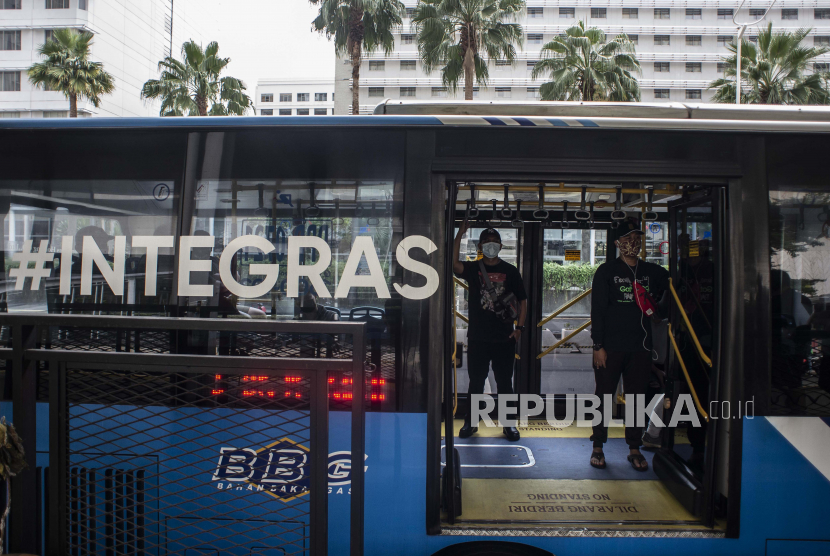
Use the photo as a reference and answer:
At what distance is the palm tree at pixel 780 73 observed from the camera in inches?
725

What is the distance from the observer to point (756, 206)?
262 centimetres

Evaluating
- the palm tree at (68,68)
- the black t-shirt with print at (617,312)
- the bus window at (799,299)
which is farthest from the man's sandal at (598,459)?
the palm tree at (68,68)

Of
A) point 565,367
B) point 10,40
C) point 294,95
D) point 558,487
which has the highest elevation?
point 294,95

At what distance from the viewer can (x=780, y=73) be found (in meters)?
19.5

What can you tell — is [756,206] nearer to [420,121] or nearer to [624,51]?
[420,121]

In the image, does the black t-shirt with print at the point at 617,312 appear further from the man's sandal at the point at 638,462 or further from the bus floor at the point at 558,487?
the man's sandal at the point at 638,462

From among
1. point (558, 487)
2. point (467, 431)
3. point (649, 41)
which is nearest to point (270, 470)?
point (558, 487)

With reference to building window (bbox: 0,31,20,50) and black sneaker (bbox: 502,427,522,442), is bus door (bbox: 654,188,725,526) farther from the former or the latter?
building window (bbox: 0,31,20,50)

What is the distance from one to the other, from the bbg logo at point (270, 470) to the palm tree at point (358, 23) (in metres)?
17.0

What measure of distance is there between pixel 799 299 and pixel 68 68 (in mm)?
28865

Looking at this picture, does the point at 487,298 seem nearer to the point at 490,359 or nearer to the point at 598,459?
the point at 490,359

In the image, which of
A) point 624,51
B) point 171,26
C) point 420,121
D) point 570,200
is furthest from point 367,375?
point 171,26

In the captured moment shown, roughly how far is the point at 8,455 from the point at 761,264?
3.46 meters

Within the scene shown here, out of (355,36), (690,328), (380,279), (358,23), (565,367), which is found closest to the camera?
(380,279)
